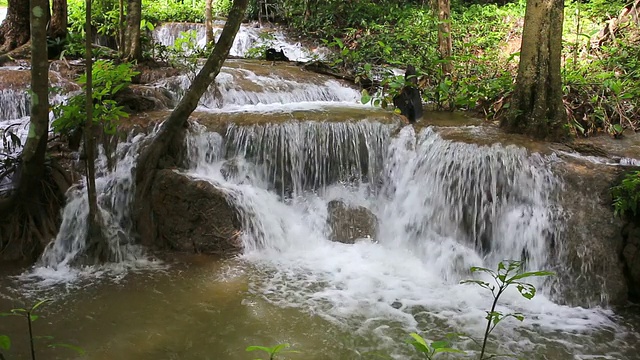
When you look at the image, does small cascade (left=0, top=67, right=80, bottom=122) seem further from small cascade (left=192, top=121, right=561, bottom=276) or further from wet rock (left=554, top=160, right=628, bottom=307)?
wet rock (left=554, top=160, right=628, bottom=307)

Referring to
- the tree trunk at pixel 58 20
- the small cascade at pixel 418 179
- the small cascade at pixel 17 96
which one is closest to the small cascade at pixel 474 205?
the small cascade at pixel 418 179

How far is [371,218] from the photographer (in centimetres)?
677

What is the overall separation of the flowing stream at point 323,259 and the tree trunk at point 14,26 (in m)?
2.65

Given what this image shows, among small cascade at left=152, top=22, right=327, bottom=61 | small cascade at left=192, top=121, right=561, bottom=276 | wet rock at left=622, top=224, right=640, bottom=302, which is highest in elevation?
small cascade at left=152, top=22, right=327, bottom=61

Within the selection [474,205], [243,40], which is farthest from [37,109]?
[243,40]

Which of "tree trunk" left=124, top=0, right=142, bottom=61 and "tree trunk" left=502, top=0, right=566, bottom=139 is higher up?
"tree trunk" left=124, top=0, right=142, bottom=61

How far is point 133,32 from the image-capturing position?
8.98m

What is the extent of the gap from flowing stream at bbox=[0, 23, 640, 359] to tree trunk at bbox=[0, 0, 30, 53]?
104 inches

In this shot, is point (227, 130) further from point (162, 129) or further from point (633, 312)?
point (633, 312)

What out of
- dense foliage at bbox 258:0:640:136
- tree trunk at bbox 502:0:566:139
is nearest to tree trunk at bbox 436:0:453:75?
dense foliage at bbox 258:0:640:136

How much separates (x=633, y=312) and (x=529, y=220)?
1.34 meters

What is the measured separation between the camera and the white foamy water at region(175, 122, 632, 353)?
Result: 481 cm

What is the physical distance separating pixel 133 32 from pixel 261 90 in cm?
250

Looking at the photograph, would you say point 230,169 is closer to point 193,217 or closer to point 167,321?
point 193,217
